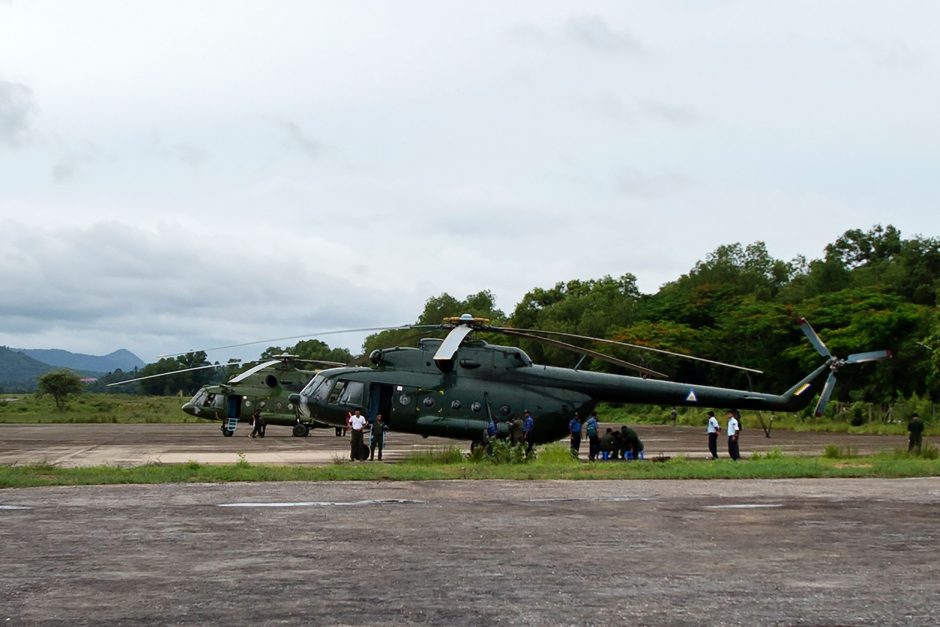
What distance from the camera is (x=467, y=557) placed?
11.6 m

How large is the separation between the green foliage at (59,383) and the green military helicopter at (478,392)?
2956 inches

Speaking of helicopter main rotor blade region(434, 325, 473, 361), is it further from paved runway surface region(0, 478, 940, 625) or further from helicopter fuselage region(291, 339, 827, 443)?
paved runway surface region(0, 478, 940, 625)

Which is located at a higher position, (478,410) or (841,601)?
(478,410)

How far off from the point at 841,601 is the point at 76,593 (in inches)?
268

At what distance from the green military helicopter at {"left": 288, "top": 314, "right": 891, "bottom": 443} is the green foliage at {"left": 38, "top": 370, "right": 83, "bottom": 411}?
246 feet

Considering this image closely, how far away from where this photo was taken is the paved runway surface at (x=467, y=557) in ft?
29.0

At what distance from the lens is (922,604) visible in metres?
9.16

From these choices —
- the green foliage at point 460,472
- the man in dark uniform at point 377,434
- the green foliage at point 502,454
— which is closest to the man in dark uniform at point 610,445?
the green foliage at point 502,454

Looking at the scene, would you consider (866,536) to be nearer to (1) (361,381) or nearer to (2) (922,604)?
(2) (922,604)

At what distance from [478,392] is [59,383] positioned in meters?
79.7

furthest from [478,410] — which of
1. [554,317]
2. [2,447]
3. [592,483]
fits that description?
[554,317]

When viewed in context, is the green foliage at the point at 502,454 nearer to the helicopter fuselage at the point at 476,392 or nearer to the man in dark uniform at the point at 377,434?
the helicopter fuselage at the point at 476,392

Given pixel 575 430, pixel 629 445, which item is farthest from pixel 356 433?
pixel 629 445

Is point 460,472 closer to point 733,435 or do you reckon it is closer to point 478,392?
point 478,392
